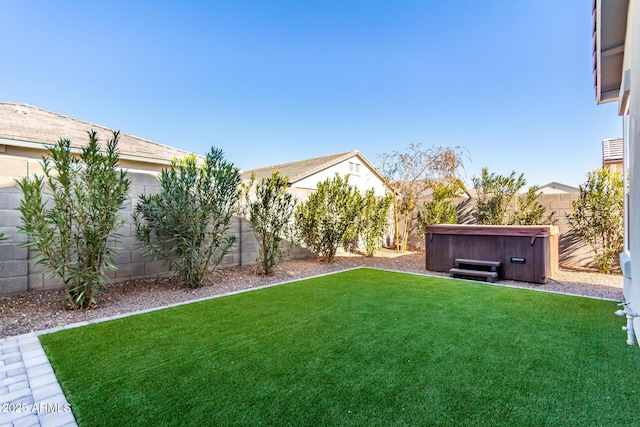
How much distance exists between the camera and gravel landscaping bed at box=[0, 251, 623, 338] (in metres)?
3.87

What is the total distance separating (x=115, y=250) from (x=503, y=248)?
7391 mm

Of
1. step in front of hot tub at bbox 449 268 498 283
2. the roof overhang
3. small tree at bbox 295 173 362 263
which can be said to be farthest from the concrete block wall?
the roof overhang

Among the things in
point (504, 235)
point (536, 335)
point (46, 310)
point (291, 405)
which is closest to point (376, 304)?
point (536, 335)

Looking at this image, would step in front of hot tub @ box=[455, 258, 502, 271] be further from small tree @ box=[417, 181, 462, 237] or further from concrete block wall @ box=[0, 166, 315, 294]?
concrete block wall @ box=[0, 166, 315, 294]

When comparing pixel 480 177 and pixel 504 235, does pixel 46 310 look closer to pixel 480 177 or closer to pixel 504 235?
pixel 504 235

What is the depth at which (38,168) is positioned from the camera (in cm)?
470

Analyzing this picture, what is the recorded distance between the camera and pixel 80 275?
4219mm

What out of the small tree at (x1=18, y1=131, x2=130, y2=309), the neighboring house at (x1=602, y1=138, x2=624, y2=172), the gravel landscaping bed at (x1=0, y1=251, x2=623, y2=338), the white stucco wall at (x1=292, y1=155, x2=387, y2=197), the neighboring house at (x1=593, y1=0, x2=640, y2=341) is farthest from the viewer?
the white stucco wall at (x1=292, y1=155, x2=387, y2=197)

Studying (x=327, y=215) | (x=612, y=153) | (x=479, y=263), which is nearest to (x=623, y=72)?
(x=479, y=263)

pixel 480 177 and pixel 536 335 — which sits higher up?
pixel 480 177

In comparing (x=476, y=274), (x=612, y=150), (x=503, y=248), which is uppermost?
(x=612, y=150)

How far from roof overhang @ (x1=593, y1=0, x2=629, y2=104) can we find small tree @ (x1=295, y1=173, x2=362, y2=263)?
16.9ft

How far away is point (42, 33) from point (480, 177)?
Answer: 11359 millimetres

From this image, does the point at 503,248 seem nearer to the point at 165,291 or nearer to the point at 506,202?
the point at 506,202
